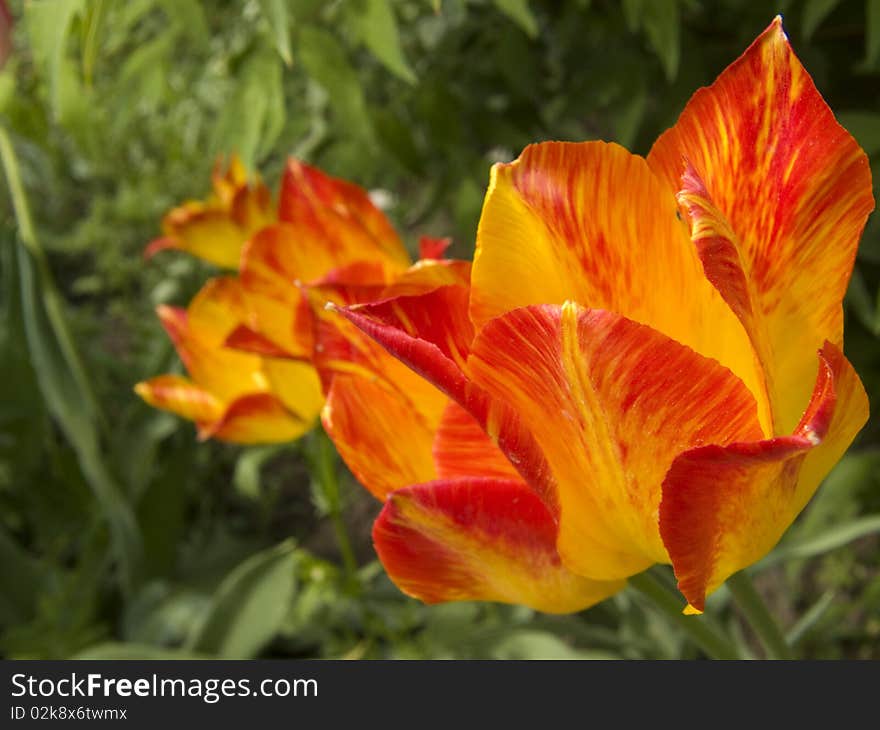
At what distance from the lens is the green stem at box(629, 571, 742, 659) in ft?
1.22

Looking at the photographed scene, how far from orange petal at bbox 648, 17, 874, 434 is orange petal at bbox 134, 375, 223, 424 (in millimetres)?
446

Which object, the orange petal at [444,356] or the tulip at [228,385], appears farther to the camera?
the tulip at [228,385]

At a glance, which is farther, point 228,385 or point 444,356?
point 228,385

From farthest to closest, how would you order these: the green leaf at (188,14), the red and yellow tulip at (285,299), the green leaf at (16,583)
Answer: the green leaf at (16,583) → the green leaf at (188,14) → the red and yellow tulip at (285,299)

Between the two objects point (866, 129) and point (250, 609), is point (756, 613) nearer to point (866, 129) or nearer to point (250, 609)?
point (866, 129)

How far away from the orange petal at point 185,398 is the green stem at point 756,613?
393mm

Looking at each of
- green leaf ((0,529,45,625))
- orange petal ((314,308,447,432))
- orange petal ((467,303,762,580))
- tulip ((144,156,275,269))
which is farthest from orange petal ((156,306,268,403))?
green leaf ((0,529,45,625))

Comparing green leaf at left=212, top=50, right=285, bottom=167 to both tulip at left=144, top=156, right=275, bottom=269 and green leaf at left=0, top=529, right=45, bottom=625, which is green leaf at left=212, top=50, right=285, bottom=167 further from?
green leaf at left=0, top=529, right=45, bottom=625

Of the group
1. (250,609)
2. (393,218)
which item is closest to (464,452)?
(250,609)

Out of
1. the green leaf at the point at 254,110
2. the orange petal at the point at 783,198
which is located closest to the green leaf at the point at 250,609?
the green leaf at the point at 254,110

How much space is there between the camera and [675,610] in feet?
1.26

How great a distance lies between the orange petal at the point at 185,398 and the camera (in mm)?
714

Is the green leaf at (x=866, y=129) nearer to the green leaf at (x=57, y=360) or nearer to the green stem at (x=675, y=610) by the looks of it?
the green stem at (x=675, y=610)

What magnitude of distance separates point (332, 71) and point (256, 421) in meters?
0.25
